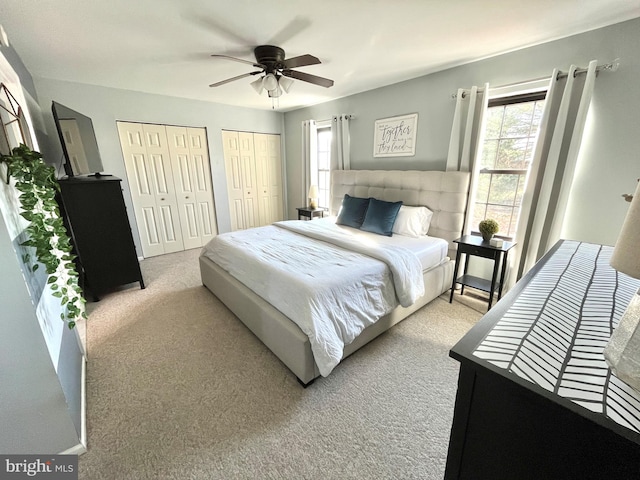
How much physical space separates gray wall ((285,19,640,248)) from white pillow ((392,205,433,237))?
22.9 inches

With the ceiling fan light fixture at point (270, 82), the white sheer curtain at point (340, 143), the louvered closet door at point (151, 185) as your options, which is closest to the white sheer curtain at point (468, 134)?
the white sheer curtain at point (340, 143)

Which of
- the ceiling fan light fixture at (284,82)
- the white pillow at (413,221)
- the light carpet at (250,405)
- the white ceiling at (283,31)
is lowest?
the light carpet at (250,405)

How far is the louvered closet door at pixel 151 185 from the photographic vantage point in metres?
3.67

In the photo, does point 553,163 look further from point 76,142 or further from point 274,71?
point 76,142

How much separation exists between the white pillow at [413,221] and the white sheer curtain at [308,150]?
7.20ft

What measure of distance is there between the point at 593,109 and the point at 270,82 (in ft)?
8.65

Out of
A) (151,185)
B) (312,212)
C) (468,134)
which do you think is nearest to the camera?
(468,134)

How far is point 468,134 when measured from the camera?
267 cm

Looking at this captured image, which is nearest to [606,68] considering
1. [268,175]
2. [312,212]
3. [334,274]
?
[334,274]

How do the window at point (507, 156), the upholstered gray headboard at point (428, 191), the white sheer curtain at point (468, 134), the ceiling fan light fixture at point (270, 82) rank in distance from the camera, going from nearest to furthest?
the ceiling fan light fixture at point (270, 82) < the window at point (507, 156) < the white sheer curtain at point (468, 134) < the upholstered gray headboard at point (428, 191)

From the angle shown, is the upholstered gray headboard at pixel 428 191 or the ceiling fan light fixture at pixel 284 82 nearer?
the ceiling fan light fixture at pixel 284 82

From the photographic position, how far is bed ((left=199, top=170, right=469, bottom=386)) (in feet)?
5.52

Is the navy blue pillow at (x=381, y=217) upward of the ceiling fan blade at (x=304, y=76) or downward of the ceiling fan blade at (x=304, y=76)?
downward

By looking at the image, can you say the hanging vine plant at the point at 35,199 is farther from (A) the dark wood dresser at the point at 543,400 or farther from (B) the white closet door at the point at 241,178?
(B) the white closet door at the point at 241,178
